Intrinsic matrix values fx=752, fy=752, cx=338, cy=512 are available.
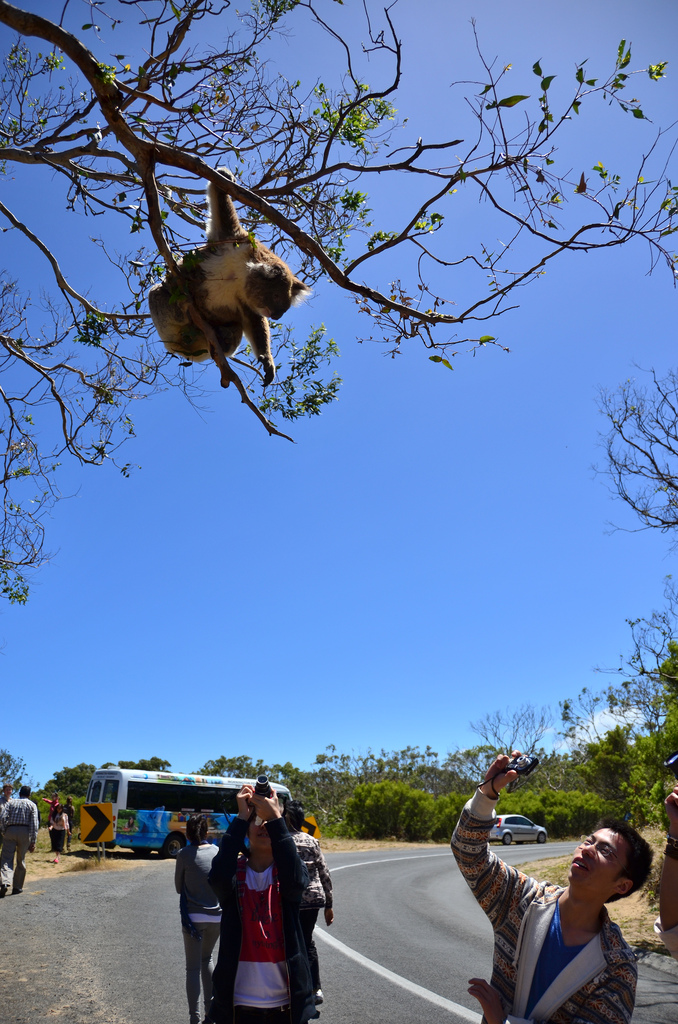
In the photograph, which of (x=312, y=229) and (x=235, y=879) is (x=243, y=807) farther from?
(x=312, y=229)

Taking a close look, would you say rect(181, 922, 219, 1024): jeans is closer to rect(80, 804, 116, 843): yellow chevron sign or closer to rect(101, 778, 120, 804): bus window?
rect(80, 804, 116, 843): yellow chevron sign

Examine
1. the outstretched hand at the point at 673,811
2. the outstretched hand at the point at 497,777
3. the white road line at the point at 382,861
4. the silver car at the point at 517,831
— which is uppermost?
the outstretched hand at the point at 497,777

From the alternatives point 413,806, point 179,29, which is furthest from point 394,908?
point 413,806

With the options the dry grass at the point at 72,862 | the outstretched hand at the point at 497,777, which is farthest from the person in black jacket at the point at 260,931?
the dry grass at the point at 72,862

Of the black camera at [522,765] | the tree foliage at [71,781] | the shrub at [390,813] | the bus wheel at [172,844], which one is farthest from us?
the tree foliage at [71,781]

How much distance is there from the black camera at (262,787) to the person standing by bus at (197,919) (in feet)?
6.52

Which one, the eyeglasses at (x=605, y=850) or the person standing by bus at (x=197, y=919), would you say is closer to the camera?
the eyeglasses at (x=605, y=850)

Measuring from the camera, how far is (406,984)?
671 cm

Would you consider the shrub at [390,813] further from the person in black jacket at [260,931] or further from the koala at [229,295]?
the person in black jacket at [260,931]

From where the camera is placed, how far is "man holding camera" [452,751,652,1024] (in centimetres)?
225

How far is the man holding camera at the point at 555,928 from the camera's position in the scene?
225 centimetres

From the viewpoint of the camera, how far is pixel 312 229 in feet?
20.9

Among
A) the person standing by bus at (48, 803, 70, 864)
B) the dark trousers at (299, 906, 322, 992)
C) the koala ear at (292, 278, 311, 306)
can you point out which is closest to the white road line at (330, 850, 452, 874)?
the person standing by bus at (48, 803, 70, 864)

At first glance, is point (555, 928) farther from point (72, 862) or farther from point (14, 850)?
point (72, 862)
